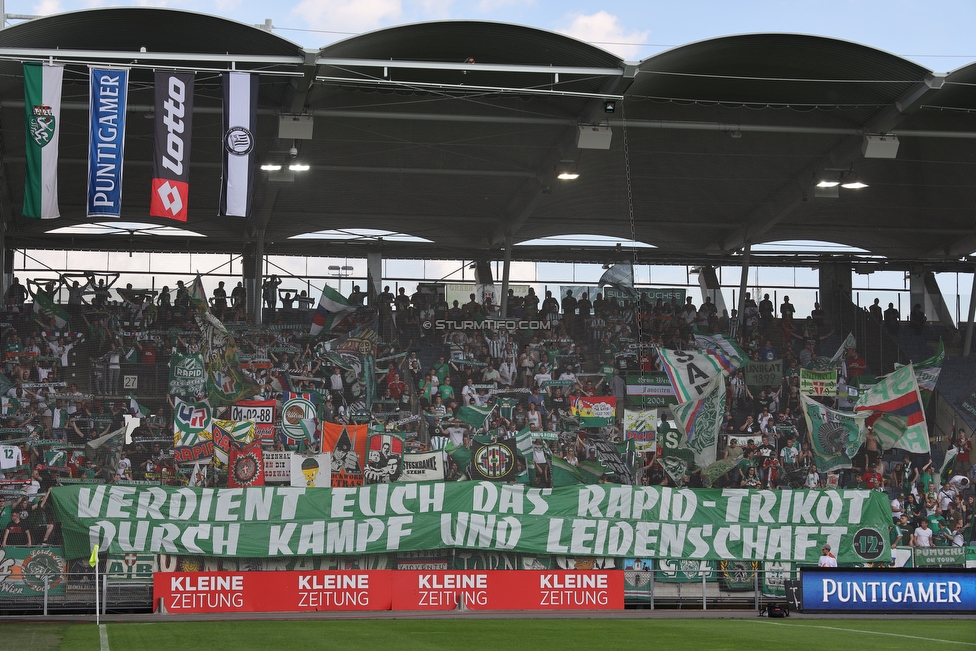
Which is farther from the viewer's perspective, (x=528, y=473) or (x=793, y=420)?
(x=793, y=420)

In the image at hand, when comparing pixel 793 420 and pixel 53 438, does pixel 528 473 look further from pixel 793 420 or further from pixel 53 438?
pixel 53 438

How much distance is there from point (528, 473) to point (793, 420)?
22.1 ft

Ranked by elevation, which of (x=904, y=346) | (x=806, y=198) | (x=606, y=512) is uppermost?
(x=806, y=198)

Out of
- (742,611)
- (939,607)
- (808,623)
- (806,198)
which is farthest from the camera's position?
(806,198)

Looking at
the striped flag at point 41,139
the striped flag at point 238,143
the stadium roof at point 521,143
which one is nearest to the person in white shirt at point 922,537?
the stadium roof at point 521,143

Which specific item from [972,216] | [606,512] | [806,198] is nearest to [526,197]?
[806,198]

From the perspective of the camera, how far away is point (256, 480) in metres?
22.0

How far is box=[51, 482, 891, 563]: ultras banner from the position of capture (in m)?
20.5

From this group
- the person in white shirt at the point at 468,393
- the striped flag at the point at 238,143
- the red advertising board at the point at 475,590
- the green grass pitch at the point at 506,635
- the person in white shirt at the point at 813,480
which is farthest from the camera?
the person in white shirt at the point at 813,480

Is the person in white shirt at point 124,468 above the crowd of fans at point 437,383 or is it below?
below

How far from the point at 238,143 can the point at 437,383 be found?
7.55m

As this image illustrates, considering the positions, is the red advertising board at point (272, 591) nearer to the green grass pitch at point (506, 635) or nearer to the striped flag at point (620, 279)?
the green grass pitch at point (506, 635)

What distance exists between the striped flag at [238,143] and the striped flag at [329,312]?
6.16 meters

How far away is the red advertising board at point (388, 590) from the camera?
18.7 metres
